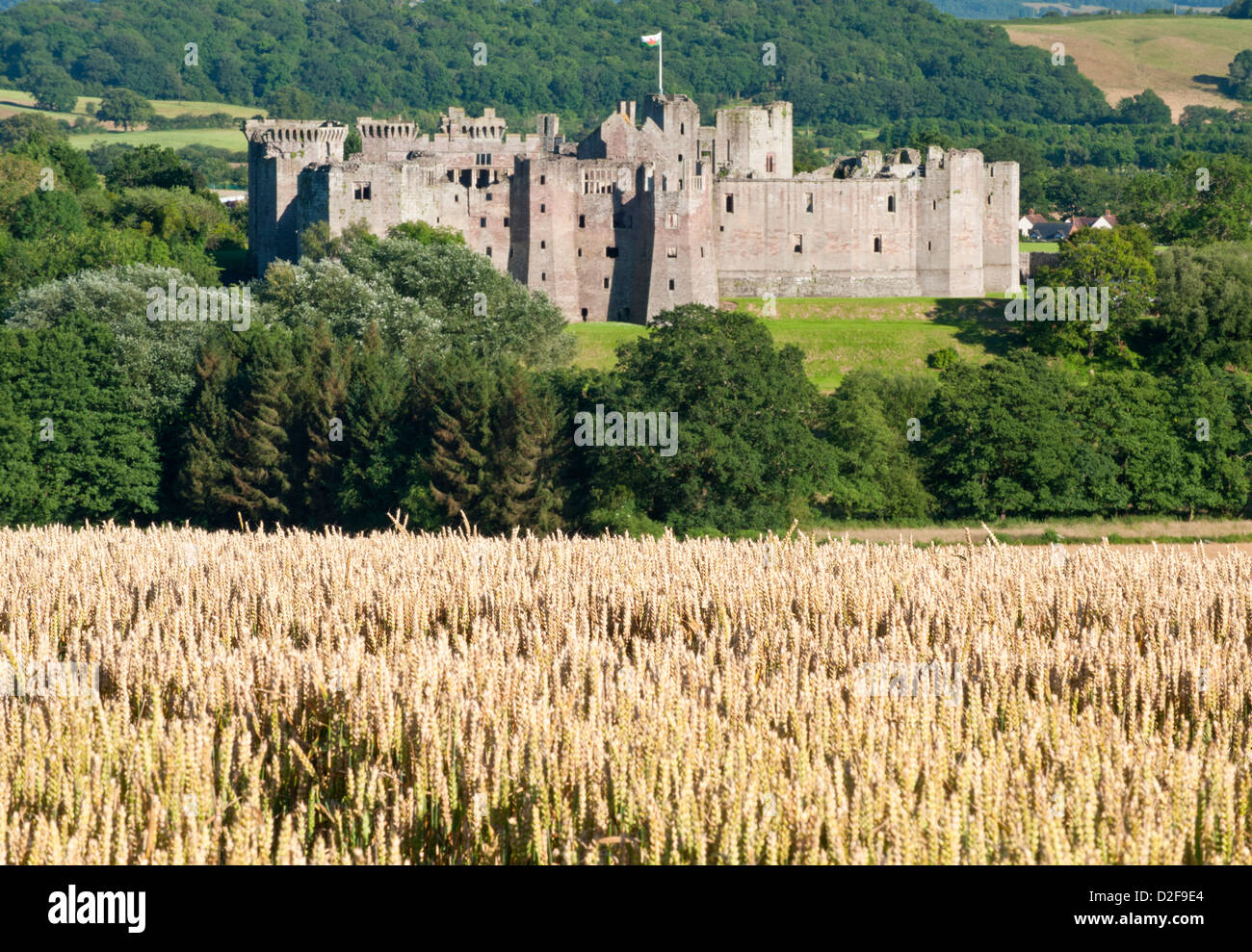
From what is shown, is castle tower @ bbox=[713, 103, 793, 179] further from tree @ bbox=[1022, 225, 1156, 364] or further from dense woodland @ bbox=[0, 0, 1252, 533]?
dense woodland @ bbox=[0, 0, 1252, 533]

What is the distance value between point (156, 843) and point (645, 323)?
7568 centimetres

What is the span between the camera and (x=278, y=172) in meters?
85.8

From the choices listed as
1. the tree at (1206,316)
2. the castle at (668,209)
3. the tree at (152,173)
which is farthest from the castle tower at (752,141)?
the tree at (152,173)

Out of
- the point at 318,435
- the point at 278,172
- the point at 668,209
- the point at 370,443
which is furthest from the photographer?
the point at 278,172

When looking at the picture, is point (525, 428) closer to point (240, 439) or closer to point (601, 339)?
point (240, 439)

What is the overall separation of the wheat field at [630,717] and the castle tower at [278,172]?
232ft

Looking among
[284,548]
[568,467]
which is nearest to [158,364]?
[568,467]

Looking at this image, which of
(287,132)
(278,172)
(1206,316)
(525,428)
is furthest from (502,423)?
(287,132)

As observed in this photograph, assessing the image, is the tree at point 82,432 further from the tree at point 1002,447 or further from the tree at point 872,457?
the tree at point 1002,447

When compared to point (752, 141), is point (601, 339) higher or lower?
lower

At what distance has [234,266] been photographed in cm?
9056

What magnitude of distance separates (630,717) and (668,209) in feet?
247

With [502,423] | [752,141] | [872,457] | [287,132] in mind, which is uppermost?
[752,141]
